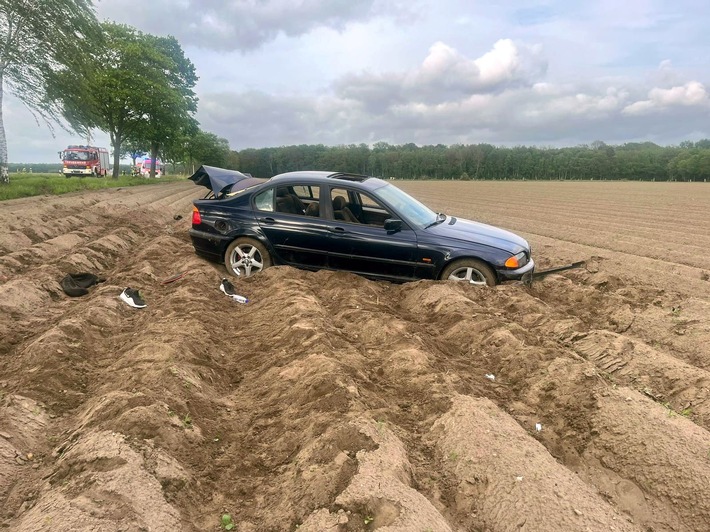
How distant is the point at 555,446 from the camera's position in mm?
3498

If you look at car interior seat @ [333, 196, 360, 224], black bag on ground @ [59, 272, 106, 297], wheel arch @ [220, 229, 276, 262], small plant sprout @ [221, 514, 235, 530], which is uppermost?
car interior seat @ [333, 196, 360, 224]

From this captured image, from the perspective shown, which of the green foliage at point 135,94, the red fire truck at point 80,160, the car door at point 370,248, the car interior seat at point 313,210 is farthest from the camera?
the red fire truck at point 80,160

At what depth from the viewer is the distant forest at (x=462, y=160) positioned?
110 metres

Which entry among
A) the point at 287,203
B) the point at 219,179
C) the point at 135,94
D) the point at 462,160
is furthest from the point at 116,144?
the point at 462,160

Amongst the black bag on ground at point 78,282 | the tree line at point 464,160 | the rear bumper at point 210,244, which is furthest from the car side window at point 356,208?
the tree line at point 464,160

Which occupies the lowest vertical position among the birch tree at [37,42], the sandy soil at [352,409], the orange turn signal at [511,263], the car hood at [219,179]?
the sandy soil at [352,409]

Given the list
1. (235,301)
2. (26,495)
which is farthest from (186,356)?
(235,301)

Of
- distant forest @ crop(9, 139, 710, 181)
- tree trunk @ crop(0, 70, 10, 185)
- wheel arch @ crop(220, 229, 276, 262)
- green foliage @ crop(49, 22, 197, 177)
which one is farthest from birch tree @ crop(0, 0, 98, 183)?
distant forest @ crop(9, 139, 710, 181)

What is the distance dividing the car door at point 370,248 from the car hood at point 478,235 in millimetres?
468

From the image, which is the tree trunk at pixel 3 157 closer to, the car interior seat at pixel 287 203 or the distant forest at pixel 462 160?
the car interior seat at pixel 287 203

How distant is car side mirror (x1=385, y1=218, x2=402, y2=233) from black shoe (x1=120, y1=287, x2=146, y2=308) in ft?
10.9

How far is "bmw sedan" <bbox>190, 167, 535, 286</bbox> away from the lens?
7.05 meters

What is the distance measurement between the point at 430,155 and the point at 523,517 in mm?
122482

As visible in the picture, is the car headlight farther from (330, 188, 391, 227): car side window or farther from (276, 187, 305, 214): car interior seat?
(276, 187, 305, 214): car interior seat
